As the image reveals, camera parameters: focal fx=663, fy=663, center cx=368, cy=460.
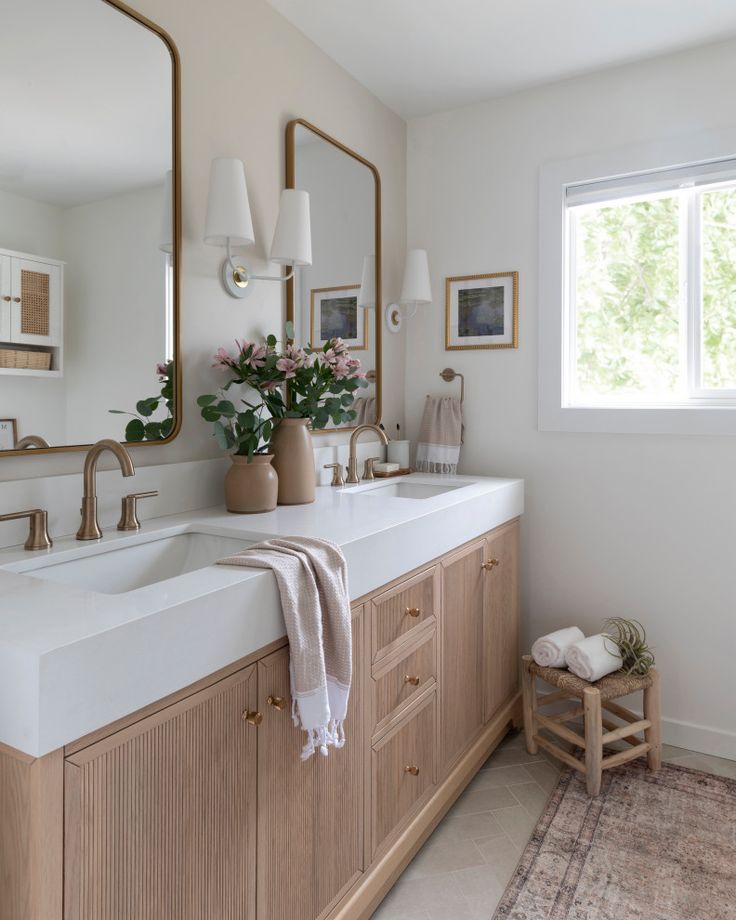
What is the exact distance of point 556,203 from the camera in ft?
8.32

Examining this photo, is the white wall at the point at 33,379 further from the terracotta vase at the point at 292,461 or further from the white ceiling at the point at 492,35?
the white ceiling at the point at 492,35

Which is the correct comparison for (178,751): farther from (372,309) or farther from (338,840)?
(372,309)

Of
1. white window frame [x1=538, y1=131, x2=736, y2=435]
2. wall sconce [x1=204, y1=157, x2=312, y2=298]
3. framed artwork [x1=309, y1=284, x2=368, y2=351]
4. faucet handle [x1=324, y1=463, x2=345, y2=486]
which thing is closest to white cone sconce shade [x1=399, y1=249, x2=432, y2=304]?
framed artwork [x1=309, y1=284, x2=368, y2=351]

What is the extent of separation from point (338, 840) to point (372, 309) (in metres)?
1.84

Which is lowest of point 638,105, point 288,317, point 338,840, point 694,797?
point 694,797

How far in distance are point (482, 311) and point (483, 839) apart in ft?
6.19

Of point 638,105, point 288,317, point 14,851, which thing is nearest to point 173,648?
point 14,851

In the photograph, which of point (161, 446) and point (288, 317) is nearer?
point (161, 446)

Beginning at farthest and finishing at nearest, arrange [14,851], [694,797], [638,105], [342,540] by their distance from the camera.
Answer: [638,105] → [694,797] → [342,540] → [14,851]

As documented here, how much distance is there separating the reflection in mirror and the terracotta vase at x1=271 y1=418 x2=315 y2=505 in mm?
324

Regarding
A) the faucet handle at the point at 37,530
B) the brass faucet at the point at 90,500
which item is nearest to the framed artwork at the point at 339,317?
the brass faucet at the point at 90,500

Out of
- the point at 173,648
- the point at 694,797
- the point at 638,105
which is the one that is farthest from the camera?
the point at 638,105

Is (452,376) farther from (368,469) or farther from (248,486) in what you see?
(248,486)

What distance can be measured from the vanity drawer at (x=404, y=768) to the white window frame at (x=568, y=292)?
1.23 metres
